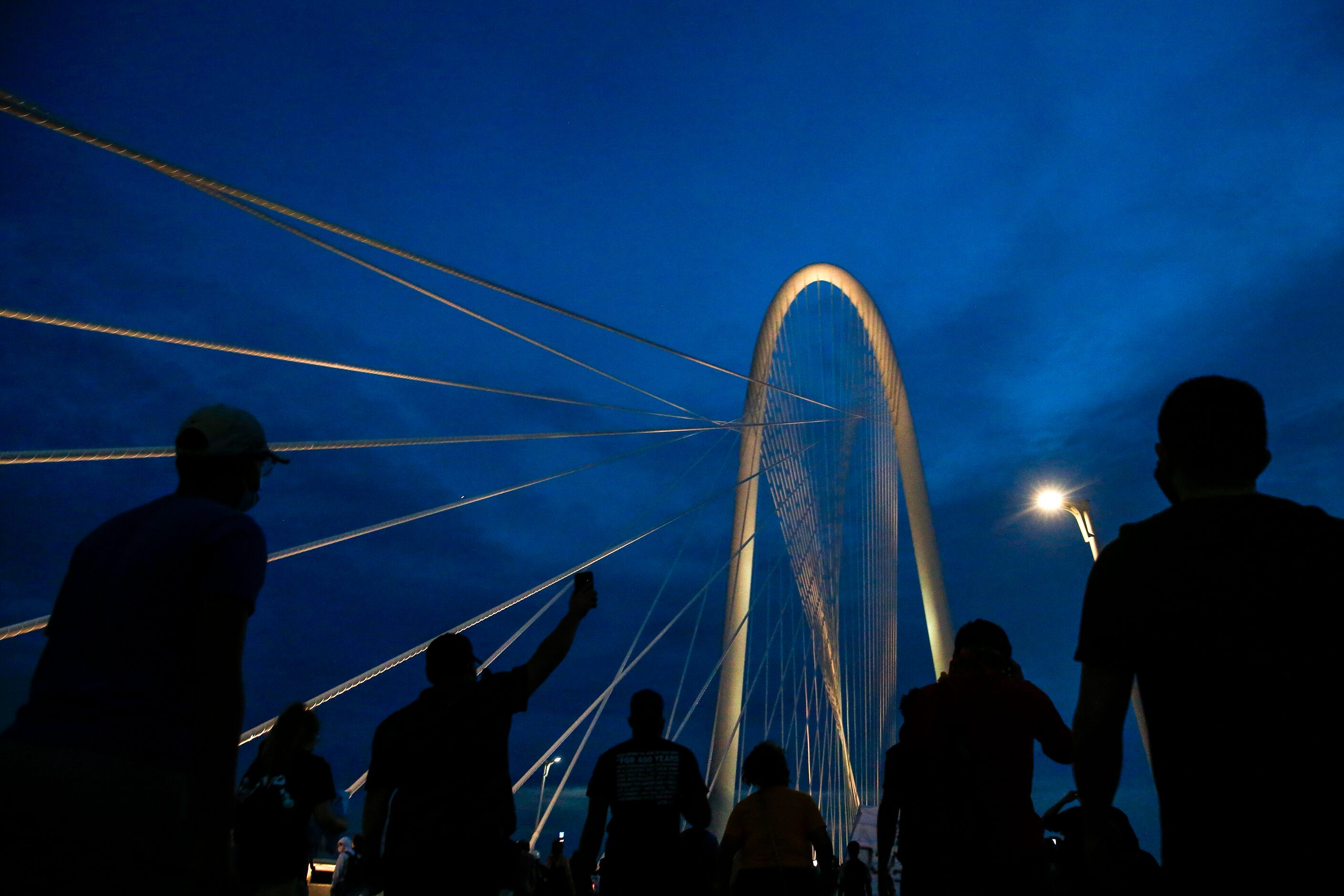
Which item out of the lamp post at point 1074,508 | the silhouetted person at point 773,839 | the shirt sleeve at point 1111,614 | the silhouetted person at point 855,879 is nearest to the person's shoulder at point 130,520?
the shirt sleeve at point 1111,614

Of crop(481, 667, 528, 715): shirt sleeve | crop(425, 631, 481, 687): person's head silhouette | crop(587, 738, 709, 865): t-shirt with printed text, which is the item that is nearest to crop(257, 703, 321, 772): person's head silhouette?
crop(425, 631, 481, 687): person's head silhouette

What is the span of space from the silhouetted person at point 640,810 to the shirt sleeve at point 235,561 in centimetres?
225

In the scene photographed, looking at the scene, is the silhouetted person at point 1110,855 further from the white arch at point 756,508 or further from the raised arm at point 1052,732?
the white arch at point 756,508

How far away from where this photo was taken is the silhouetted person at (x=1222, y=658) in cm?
130

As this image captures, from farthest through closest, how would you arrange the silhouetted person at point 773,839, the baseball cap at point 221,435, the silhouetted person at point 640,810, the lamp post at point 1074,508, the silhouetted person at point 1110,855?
the lamp post at point 1074,508 → the silhouetted person at point 773,839 → the silhouetted person at point 640,810 → the baseball cap at point 221,435 → the silhouetted person at point 1110,855

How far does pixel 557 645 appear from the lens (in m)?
2.89

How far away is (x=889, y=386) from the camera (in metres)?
16.0

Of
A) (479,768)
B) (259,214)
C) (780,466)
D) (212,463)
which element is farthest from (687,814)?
(780,466)

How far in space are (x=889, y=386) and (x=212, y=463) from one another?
590 inches

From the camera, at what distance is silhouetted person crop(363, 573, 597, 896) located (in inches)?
103

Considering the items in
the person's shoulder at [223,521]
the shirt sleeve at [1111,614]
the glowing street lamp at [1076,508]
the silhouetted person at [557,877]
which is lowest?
the silhouetted person at [557,877]

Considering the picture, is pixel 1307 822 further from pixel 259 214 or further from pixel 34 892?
pixel 259 214

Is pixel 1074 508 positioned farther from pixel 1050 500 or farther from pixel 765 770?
pixel 765 770

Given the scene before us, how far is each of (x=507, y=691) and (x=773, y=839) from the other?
1828mm
